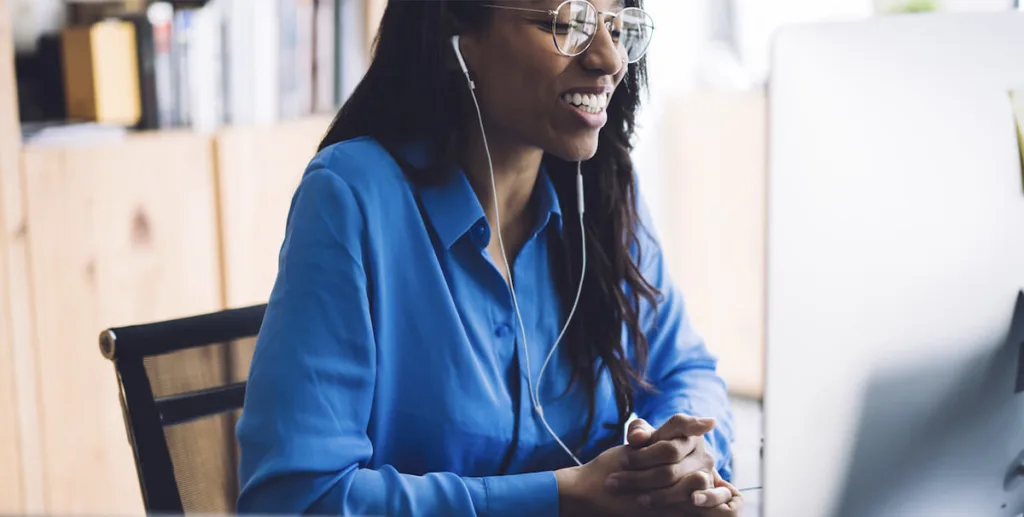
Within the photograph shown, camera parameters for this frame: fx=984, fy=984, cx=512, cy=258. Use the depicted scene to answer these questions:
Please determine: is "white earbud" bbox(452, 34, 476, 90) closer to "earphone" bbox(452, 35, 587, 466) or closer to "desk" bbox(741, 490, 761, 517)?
"earphone" bbox(452, 35, 587, 466)

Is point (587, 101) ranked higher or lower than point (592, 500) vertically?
higher

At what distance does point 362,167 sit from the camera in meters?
1.00

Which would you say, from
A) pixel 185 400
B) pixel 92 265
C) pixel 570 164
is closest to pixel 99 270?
pixel 92 265

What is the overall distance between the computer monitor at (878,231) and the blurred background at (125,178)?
2.95ft

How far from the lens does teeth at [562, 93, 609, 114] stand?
1044 millimetres

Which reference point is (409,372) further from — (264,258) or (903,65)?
(264,258)

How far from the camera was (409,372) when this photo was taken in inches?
39.6

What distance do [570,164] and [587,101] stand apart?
210mm

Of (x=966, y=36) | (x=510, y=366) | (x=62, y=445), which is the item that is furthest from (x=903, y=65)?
(x=62, y=445)

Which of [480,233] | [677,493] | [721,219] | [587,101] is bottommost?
[721,219]

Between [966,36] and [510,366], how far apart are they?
1.84 feet

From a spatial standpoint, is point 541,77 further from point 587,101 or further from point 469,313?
point 469,313

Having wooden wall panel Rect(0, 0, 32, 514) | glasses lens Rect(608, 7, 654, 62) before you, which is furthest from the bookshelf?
glasses lens Rect(608, 7, 654, 62)

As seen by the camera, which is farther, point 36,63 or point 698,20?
point 698,20
